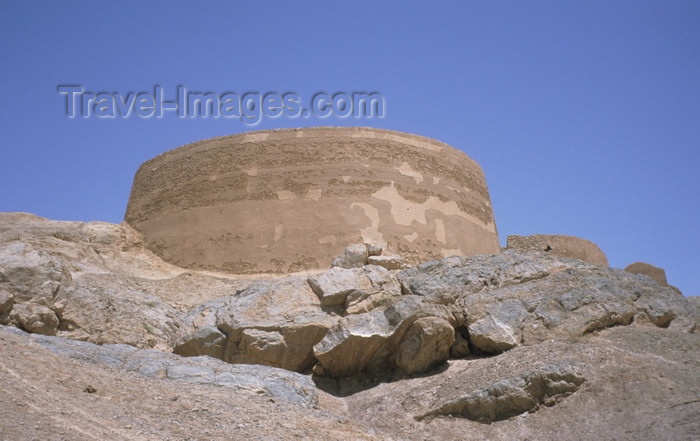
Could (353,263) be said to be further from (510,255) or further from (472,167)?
(472,167)

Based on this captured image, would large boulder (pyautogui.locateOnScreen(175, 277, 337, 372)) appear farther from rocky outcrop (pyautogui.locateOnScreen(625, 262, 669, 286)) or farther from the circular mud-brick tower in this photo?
rocky outcrop (pyautogui.locateOnScreen(625, 262, 669, 286))

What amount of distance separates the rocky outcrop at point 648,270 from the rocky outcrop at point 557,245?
2.92ft

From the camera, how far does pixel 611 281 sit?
8.84 m

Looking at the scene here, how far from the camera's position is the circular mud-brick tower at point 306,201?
12.5 meters

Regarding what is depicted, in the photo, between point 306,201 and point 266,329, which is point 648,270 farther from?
point 266,329

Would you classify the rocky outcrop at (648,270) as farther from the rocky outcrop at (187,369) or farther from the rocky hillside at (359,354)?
the rocky outcrop at (187,369)

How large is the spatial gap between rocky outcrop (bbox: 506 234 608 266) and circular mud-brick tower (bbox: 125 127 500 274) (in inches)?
79.2

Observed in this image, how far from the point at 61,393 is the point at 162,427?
0.96 m

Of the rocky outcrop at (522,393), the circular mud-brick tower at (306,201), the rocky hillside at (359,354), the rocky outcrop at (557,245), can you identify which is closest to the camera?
the rocky hillside at (359,354)

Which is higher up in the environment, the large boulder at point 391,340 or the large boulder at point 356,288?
the large boulder at point 356,288

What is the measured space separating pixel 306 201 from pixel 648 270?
8.95 meters

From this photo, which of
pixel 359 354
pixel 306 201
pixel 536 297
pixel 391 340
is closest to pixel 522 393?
pixel 391 340

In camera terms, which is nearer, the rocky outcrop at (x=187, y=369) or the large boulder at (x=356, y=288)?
the rocky outcrop at (x=187, y=369)

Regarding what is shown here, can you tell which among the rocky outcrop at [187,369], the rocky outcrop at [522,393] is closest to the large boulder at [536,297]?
the rocky outcrop at [522,393]
